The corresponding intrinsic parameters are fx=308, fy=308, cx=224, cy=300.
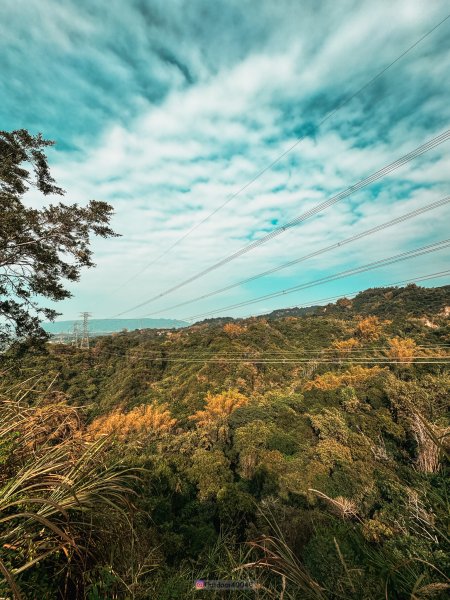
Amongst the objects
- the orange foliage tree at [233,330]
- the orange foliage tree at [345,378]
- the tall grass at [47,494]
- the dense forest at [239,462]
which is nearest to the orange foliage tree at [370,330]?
the dense forest at [239,462]

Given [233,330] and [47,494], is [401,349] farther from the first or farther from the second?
[47,494]

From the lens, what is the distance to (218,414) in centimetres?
3100

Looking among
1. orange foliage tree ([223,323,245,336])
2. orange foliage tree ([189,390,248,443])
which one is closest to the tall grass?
orange foliage tree ([189,390,248,443])

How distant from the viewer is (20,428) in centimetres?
179

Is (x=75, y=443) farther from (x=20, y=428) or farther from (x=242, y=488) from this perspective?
(x=242, y=488)

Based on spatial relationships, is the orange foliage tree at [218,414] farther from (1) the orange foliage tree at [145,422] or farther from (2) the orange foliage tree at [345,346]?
(2) the orange foliage tree at [345,346]

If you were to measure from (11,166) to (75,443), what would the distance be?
10.6m

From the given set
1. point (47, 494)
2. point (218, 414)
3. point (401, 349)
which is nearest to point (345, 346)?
point (401, 349)

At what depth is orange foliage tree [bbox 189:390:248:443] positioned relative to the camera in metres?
26.8

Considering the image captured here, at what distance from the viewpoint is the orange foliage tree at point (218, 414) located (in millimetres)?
26812

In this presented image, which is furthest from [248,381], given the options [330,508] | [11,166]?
[11,166]

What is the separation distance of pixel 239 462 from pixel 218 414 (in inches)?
330

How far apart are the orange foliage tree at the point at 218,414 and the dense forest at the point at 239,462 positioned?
184mm

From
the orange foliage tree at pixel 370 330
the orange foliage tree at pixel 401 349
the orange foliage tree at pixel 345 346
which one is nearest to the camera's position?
the orange foliage tree at pixel 401 349
